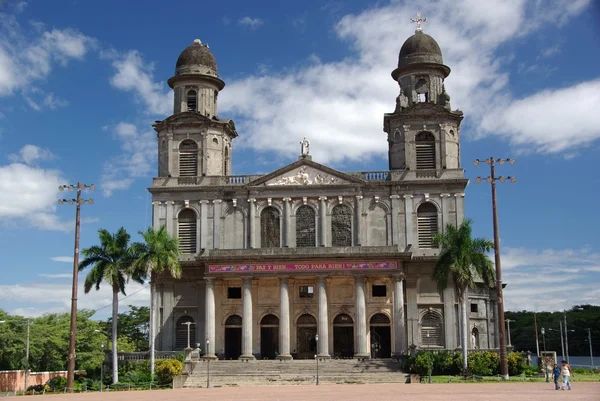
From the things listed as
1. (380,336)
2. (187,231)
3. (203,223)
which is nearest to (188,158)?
(203,223)

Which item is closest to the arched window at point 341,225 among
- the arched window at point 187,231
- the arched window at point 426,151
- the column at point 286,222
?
the column at point 286,222

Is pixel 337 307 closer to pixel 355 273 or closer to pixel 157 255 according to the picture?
pixel 355 273

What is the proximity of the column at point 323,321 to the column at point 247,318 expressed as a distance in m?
4.67

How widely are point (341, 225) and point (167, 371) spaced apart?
16.8 meters

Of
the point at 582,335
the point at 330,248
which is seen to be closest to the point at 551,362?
the point at 330,248

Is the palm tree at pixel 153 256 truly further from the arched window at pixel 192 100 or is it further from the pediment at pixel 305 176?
the arched window at pixel 192 100

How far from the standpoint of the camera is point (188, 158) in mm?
59719

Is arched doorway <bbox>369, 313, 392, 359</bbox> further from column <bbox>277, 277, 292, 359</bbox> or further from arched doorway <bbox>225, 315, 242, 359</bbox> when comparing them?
arched doorway <bbox>225, 315, 242, 359</bbox>

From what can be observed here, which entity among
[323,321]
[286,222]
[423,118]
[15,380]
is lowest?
[15,380]

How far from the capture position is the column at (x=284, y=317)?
2089 inches

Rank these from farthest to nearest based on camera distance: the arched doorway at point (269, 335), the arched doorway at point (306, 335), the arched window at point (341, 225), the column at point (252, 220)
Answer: the column at point (252, 220)
the arched window at point (341, 225)
the arched doorway at point (269, 335)
the arched doorway at point (306, 335)

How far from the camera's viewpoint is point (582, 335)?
99.7 m

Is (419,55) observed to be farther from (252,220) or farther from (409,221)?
(252,220)

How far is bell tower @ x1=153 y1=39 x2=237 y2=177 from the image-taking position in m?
59.4
